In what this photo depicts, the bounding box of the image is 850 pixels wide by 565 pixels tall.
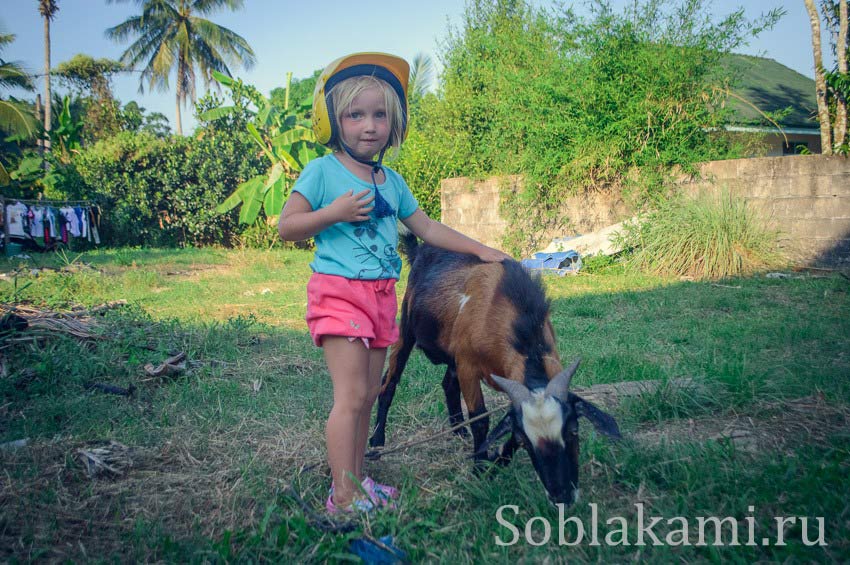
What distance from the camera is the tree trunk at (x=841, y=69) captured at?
858 centimetres

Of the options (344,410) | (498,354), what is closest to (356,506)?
(344,410)

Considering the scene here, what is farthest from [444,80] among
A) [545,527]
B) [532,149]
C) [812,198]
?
[545,527]

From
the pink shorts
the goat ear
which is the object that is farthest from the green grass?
the pink shorts

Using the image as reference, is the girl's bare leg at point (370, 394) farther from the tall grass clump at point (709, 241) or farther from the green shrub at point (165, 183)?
the green shrub at point (165, 183)

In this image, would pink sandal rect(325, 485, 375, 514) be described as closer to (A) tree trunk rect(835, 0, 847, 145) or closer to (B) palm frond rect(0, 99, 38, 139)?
(A) tree trunk rect(835, 0, 847, 145)

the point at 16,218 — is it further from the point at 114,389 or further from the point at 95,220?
the point at 114,389

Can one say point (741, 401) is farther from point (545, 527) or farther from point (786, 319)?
point (786, 319)

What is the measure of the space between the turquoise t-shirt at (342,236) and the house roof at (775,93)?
46.0ft

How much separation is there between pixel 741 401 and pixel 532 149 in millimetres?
8461

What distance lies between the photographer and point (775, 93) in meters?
17.4

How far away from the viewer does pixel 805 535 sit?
6.64 feet

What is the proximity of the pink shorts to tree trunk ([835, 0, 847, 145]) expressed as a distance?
883cm

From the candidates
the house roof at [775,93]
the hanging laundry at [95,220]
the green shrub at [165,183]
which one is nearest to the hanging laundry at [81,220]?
the hanging laundry at [95,220]

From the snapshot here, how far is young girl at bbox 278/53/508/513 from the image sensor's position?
93.6 inches
